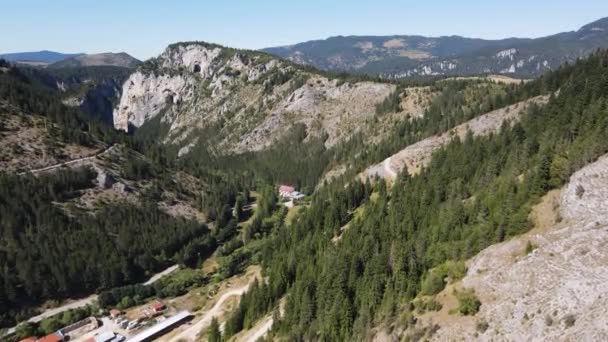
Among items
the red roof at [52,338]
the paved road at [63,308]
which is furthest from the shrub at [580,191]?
the paved road at [63,308]

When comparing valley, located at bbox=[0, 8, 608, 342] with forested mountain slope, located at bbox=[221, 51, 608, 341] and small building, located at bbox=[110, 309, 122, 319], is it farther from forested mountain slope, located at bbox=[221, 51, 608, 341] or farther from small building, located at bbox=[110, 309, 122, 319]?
small building, located at bbox=[110, 309, 122, 319]

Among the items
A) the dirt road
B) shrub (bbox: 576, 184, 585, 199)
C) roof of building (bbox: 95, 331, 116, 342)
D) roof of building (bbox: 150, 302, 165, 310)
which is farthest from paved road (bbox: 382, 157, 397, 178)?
roof of building (bbox: 95, 331, 116, 342)


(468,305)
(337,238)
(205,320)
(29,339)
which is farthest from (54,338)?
(468,305)

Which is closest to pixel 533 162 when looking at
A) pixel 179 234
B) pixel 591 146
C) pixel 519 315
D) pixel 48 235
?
pixel 591 146

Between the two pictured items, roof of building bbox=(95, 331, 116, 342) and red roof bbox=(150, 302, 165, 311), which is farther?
red roof bbox=(150, 302, 165, 311)

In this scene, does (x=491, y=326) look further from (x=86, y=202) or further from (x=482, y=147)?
(x=86, y=202)
